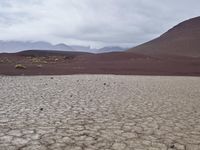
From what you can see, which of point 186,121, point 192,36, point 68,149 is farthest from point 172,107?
point 192,36

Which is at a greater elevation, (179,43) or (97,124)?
(179,43)

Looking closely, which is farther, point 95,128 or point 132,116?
point 132,116

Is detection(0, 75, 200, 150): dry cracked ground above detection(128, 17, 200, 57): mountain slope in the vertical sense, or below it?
below

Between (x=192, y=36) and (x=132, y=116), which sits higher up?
(x=192, y=36)

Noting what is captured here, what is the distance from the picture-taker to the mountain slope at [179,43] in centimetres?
6130

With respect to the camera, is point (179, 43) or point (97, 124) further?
point (179, 43)

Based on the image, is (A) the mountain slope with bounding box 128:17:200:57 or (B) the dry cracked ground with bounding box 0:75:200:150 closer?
(B) the dry cracked ground with bounding box 0:75:200:150

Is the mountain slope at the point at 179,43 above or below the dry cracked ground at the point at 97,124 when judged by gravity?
above

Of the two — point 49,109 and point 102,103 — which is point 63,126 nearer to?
point 49,109

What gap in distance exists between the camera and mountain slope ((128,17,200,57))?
201 feet

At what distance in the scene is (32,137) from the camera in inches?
160

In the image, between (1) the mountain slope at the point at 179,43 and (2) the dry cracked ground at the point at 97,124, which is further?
(1) the mountain slope at the point at 179,43

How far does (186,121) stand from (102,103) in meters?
2.53

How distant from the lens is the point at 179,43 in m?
68.8
